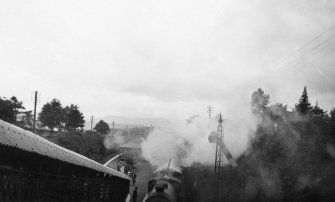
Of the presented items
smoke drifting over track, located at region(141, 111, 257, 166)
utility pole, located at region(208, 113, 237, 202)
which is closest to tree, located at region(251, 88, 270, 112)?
smoke drifting over track, located at region(141, 111, 257, 166)

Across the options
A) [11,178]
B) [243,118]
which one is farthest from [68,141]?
[11,178]

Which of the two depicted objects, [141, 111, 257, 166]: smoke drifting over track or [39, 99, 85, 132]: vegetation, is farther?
[39, 99, 85, 132]: vegetation

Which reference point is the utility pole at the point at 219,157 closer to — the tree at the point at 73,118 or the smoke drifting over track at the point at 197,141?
the smoke drifting over track at the point at 197,141

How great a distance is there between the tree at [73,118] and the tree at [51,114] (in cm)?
169

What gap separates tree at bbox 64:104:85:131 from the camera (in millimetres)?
65500

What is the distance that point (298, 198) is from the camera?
22.9 m

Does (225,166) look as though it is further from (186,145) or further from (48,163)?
(48,163)

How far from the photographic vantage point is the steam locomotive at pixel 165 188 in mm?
20016

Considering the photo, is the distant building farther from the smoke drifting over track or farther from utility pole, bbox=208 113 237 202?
utility pole, bbox=208 113 237 202

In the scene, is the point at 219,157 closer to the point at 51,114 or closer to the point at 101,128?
the point at 51,114

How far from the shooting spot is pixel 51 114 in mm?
63188

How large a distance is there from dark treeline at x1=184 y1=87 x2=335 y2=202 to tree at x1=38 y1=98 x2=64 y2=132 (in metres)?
35.2

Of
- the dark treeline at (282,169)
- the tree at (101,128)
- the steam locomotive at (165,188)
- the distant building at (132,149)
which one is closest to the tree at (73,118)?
the distant building at (132,149)

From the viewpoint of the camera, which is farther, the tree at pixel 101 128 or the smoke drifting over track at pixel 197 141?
the tree at pixel 101 128
